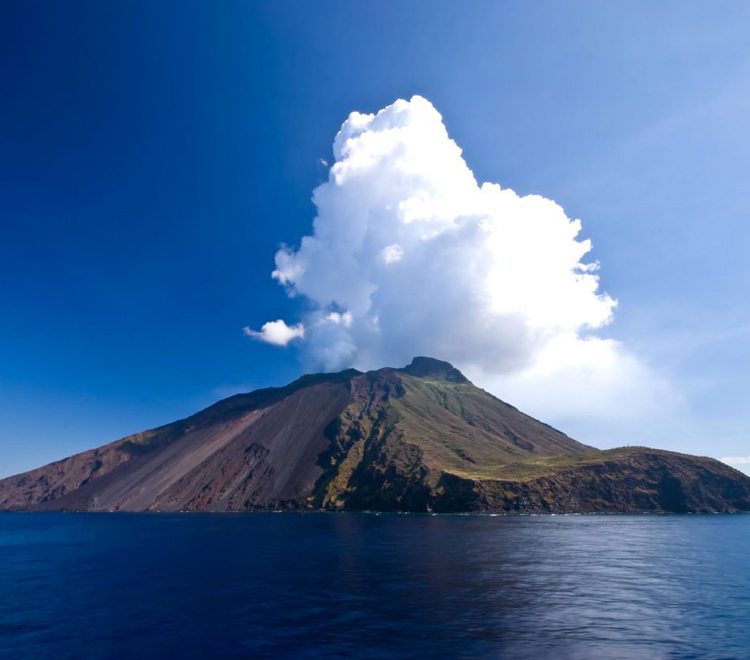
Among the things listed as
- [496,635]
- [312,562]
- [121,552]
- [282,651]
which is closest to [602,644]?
[496,635]

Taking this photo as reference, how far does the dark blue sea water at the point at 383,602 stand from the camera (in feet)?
120

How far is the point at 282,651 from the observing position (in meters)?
34.9

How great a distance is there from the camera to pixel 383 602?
48.9m

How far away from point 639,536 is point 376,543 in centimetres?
6664

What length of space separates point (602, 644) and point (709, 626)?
12.7 m

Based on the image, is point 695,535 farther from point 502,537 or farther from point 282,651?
point 282,651

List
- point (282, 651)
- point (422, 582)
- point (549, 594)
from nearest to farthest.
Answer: point (282, 651)
point (549, 594)
point (422, 582)

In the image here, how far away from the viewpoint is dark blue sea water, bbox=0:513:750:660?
36.6 metres

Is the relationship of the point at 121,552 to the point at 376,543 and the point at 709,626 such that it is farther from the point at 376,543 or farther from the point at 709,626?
the point at 709,626

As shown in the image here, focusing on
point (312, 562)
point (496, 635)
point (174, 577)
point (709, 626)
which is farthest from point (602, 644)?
point (174, 577)

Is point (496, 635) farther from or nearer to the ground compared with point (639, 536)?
nearer to the ground

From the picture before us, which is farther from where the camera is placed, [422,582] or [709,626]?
[422,582]

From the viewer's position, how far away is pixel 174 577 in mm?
67312

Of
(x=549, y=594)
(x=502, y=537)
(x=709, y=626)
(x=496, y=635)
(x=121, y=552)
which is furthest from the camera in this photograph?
(x=502, y=537)
